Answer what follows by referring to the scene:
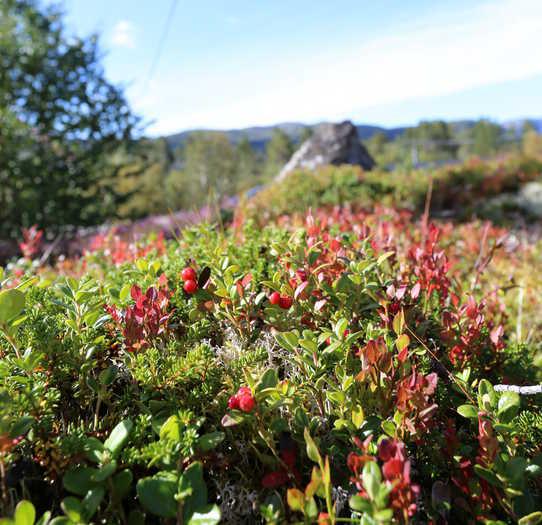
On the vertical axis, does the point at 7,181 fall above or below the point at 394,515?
above

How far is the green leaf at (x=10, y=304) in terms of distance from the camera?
3.65 feet

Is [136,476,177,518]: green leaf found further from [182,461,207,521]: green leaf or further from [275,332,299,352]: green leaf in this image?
[275,332,299,352]: green leaf

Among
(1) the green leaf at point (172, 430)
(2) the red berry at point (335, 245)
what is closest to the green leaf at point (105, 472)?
(1) the green leaf at point (172, 430)

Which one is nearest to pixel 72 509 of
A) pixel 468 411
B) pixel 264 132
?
pixel 468 411

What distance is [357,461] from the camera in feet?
3.28

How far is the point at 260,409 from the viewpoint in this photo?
117 cm

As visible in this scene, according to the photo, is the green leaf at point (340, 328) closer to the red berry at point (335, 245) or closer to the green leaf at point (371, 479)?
the green leaf at point (371, 479)

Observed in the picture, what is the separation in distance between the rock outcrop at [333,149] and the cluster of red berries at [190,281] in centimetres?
1115

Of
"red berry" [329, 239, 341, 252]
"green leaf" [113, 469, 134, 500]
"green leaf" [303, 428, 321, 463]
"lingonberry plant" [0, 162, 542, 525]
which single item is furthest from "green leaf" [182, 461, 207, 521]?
"red berry" [329, 239, 341, 252]

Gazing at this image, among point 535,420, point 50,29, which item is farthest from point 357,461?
point 50,29

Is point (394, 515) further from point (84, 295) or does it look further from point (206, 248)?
point (206, 248)

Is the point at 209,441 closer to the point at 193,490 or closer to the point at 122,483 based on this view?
the point at 193,490

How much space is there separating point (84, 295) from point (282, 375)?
741mm

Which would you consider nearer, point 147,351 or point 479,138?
point 147,351
